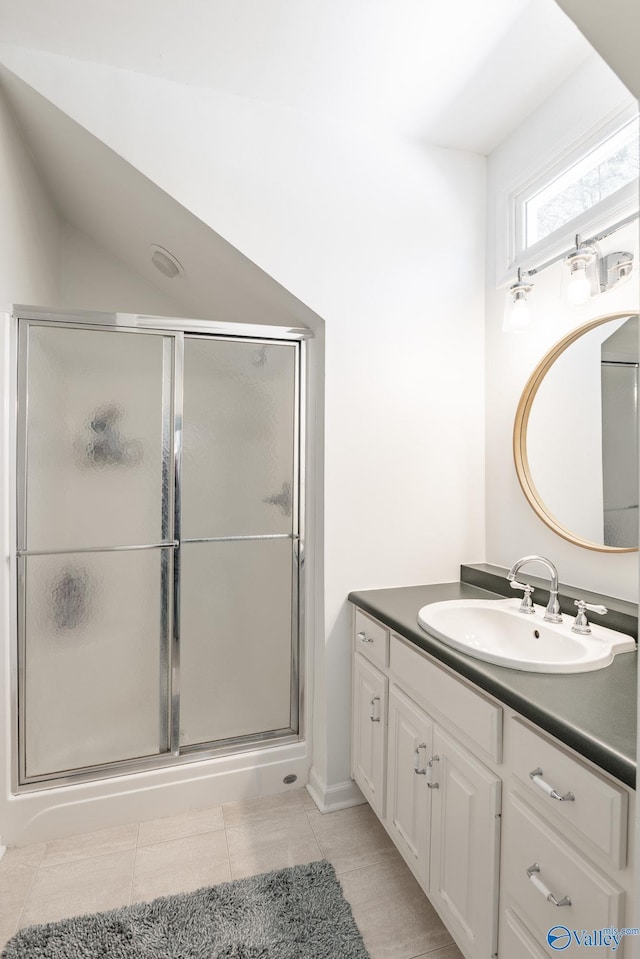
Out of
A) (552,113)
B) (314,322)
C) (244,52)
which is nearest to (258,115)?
(244,52)

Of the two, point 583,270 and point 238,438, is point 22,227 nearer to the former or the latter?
point 238,438

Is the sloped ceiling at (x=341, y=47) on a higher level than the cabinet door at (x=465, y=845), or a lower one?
higher

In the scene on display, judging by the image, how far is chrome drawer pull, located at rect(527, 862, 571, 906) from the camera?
0.94 meters

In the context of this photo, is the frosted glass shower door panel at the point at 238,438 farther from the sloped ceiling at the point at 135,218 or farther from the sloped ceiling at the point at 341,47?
the sloped ceiling at the point at 341,47

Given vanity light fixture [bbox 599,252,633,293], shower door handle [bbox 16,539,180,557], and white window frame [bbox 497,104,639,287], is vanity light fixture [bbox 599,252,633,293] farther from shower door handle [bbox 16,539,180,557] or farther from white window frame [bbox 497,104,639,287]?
shower door handle [bbox 16,539,180,557]

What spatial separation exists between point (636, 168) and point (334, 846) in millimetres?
2479

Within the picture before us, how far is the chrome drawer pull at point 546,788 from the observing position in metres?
0.95

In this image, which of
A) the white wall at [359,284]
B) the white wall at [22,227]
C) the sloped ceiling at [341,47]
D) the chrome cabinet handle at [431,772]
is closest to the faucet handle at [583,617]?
the chrome cabinet handle at [431,772]

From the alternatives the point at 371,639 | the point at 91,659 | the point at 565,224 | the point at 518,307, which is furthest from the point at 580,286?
the point at 91,659

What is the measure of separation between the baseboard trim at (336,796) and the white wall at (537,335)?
1.11m

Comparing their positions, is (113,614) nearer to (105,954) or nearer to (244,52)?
(105,954)

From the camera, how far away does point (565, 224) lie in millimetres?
1802

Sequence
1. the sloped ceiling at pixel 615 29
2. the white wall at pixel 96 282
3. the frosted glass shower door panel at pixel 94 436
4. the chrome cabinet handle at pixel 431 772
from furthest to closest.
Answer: the white wall at pixel 96 282 → the frosted glass shower door panel at pixel 94 436 → the chrome cabinet handle at pixel 431 772 → the sloped ceiling at pixel 615 29

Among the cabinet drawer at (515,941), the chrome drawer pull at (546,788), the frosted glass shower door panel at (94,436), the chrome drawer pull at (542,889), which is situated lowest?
the cabinet drawer at (515,941)
